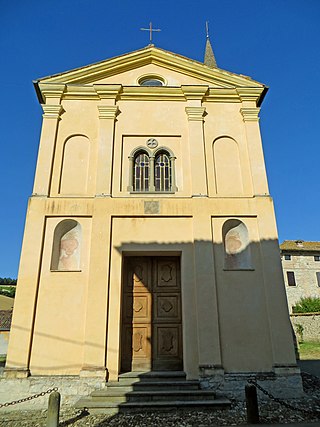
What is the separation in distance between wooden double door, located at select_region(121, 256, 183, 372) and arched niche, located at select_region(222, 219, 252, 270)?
1.42 meters

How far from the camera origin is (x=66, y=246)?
8.55 m

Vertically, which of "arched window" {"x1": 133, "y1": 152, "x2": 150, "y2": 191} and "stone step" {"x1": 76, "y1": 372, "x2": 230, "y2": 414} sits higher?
"arched window" {"x1": 133, "y1": 152, "x2": 150, "y2": 191}

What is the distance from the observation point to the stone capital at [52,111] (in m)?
9.70

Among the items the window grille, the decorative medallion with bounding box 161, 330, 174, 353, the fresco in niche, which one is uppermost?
the window grille

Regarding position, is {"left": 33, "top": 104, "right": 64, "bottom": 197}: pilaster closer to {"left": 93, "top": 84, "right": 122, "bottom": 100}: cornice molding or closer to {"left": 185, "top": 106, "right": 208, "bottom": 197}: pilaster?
{"left": 93, "top": 84, "right": 122, "bottom": 100}: cornice molding

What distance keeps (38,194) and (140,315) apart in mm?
4340

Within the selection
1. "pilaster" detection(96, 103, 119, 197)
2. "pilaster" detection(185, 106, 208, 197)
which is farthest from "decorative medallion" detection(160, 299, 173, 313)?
"pilaster" detection(96, 103, 119, 197)

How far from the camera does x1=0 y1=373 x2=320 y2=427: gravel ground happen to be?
5516mm

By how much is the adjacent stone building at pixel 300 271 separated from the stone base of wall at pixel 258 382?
91.7 ft

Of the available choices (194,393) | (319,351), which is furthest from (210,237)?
(319,351)

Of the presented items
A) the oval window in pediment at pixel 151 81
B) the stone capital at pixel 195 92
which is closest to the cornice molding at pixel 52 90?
the oval window in pediment at pixel 151 81

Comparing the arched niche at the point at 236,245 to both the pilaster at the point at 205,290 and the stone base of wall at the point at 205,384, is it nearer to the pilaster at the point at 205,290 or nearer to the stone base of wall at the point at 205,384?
the pilaster at the point at 205,290

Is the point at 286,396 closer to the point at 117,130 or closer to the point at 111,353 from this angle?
the point at 111,353

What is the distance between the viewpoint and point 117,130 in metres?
9.70
